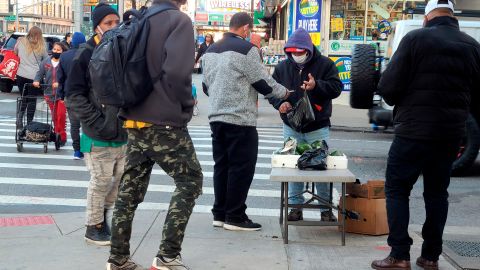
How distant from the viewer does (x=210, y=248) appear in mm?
5738

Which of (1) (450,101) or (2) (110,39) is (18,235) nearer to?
(2) (110,39)

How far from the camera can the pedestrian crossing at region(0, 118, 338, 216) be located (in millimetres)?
8047

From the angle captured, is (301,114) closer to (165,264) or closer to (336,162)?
(336,162)

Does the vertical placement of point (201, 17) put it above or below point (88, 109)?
below

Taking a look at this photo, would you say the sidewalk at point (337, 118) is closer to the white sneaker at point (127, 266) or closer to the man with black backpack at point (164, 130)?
the white sneaker at point (127, 266)

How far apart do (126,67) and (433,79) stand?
82.4 inches

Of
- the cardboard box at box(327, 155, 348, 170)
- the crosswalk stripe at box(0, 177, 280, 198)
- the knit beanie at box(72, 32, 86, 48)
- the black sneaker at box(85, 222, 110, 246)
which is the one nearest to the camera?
the black sneaker at box(85, 222, 110, 246)

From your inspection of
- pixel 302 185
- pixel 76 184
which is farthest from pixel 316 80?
pixel 76 184

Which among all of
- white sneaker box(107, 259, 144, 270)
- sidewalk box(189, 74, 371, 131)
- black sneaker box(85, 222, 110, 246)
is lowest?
sidewalk box(189, 74, 371, 131)

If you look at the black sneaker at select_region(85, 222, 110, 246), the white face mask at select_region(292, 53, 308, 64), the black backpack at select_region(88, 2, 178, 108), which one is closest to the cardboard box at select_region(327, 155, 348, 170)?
the white face mask at select_region(292, 53, 308, 64)

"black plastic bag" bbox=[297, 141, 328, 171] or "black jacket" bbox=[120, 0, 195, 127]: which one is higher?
"black jacket" bbox=[120, 0, 195, 127]

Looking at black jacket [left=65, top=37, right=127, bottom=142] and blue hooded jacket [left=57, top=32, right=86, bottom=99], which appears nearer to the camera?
black jacket [left=65, top=37, right=127, bottom=142]

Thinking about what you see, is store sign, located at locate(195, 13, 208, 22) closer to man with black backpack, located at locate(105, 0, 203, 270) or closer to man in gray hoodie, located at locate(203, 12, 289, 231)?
man in gray hoodie, located at locate(203, 12, 289, 231)

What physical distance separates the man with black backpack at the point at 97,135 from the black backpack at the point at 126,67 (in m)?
0.79
